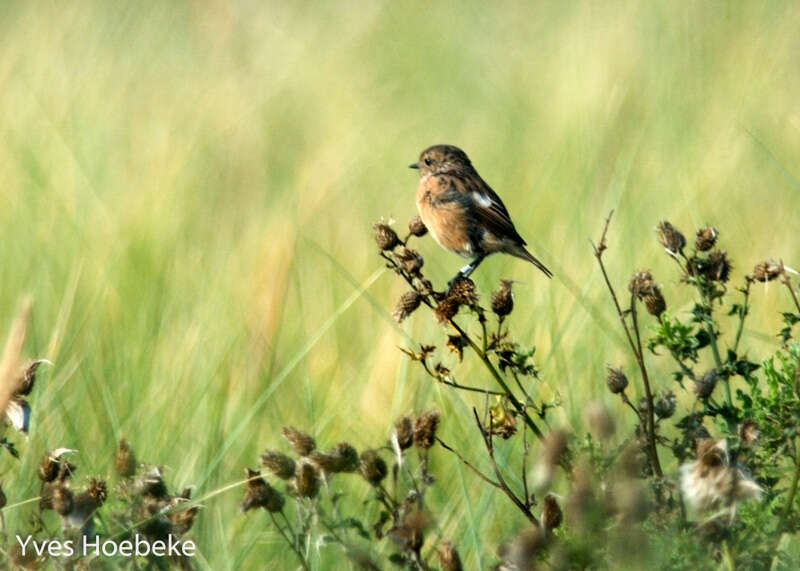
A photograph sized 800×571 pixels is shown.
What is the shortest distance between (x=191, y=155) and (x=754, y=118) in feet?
7.93

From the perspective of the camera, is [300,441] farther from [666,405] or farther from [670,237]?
[670,237]

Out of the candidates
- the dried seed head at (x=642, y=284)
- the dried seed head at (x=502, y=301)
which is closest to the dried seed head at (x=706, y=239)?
the dried seed head at (x=642, y=284)

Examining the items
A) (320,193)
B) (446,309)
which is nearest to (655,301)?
(446,309)

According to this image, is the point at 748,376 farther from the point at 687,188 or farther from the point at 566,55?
the point at 566,55

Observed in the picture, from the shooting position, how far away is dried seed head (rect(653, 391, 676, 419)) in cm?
265

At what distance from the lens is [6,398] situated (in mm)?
2201

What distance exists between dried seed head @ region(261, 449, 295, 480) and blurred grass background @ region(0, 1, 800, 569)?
1.55 feet

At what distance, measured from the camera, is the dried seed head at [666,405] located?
2.65m

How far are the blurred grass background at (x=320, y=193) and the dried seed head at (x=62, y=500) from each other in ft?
1.86

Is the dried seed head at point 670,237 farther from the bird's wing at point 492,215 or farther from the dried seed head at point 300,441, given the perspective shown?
the bird's wing at point 492,215

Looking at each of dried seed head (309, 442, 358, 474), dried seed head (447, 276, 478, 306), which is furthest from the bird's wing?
dried seed head (309, 442, 358, 474)

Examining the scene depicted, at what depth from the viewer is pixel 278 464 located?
2461 mm

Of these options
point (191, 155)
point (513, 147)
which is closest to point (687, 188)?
point (513, 147)

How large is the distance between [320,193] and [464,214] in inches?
59.8
